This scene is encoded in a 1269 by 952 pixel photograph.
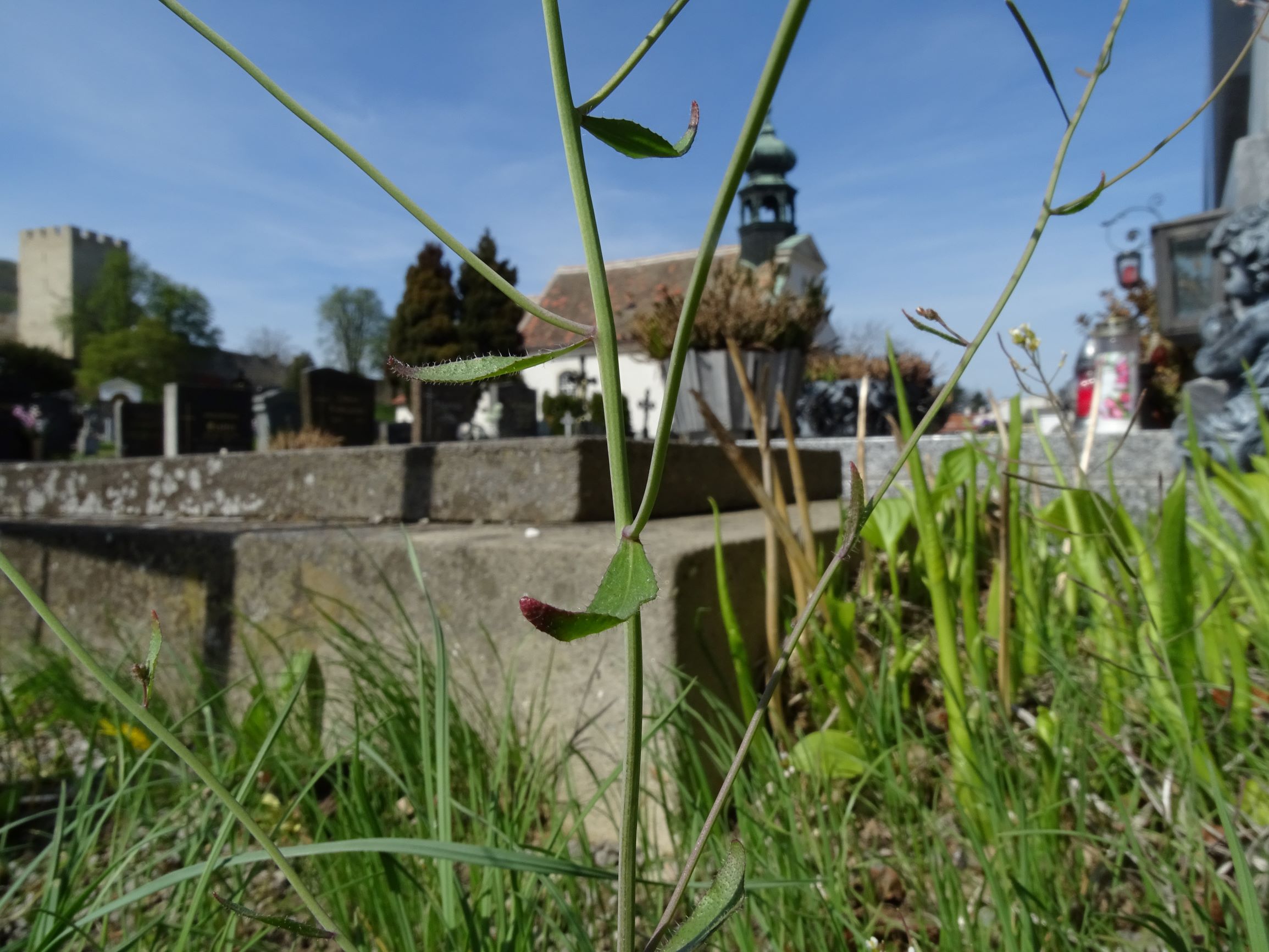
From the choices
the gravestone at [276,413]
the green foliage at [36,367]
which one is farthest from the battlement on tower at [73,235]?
the gravestone at [276,413]

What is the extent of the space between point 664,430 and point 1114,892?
2.53 ft

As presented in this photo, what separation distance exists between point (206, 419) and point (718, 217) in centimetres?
1044

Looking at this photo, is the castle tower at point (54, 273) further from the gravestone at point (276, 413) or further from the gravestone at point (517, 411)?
the gravestone at point (517, 411)

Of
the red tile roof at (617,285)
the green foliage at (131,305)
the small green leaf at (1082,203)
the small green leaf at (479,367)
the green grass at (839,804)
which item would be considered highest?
the green foliage at (131,305)

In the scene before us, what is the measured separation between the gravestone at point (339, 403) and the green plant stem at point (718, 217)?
884 centimetres

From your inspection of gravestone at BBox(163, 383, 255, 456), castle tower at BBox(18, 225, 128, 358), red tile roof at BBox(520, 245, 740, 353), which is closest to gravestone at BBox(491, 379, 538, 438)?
gravestone at BBox(163, 383, 255, 456)

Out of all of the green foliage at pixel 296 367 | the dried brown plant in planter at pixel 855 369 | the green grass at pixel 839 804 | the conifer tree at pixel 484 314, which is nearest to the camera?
the green grass at pixel 839 804

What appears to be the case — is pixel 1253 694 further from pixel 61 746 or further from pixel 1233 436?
pixel 1233 436

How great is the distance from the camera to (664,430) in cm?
31

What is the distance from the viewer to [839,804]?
1.12m

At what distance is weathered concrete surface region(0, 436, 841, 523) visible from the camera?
1.86 m

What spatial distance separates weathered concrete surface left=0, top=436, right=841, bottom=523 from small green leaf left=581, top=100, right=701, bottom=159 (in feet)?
4.69

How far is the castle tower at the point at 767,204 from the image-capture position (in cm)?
3266

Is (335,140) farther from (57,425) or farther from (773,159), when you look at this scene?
(773,159)
